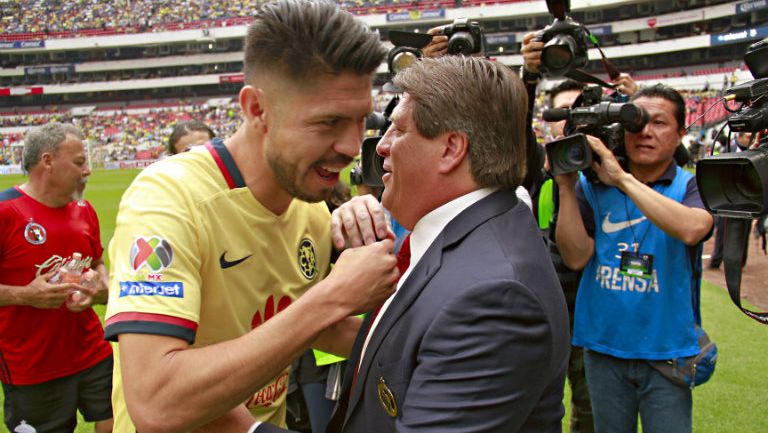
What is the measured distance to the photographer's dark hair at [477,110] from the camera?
1.52 meters

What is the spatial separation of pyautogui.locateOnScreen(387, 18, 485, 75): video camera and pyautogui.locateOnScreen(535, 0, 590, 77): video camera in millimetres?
367

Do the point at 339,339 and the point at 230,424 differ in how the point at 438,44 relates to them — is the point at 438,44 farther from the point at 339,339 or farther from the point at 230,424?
the point at 230,424

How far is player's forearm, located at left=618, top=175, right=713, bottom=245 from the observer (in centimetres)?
275

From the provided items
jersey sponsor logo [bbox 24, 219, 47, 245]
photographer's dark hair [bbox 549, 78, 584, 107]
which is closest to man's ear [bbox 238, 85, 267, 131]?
jersey sponsor logo [bbox 24, 219, 47, 245]

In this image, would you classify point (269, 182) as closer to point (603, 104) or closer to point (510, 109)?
point (510, 109)

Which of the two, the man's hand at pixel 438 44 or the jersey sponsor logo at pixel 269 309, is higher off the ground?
the man's hand at pixel 438 44

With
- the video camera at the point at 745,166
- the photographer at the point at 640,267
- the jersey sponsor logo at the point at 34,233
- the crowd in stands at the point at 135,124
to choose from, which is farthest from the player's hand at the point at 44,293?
the crowd in stands at the point at 135,124

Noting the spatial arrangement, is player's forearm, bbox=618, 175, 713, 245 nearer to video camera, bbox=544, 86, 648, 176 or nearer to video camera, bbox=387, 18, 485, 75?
video camera, bbox=544, 86, 648, 176

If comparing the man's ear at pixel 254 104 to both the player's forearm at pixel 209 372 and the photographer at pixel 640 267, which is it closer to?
the player's forearm at pixel 209 372

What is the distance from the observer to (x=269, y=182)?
1.91 metres

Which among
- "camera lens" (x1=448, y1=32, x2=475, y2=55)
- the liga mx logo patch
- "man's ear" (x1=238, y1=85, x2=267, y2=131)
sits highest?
"camera lens" (x1=448, y1=32, x2=475, y2=55)

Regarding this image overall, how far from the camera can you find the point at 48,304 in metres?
3.56

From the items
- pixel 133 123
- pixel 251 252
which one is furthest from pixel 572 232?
pixel 133 123

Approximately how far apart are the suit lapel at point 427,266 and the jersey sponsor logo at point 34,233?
3.13 meters
